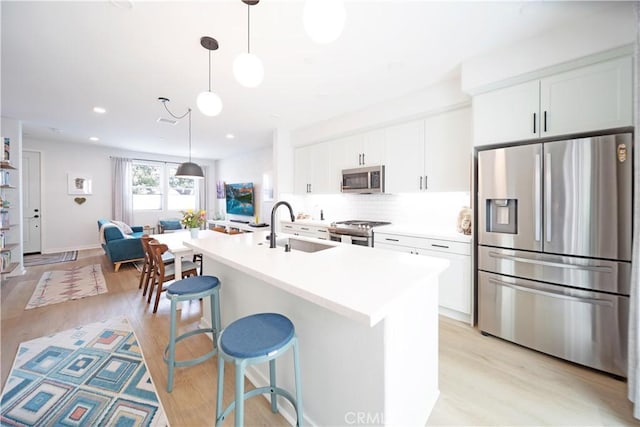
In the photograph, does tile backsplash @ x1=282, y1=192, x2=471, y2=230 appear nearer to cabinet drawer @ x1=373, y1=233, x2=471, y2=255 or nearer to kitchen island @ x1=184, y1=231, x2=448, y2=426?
cabinet drawer @ x1=373, y1=233, x2=471, y2=255

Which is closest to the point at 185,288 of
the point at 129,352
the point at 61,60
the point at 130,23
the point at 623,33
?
the point at 129,352

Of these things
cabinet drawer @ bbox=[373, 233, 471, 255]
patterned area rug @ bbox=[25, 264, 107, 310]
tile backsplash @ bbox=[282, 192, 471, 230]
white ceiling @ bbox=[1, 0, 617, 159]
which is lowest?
patterned area rug @ bbox=[25, 264, 107, 310]

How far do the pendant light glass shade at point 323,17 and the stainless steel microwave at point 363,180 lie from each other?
2556mm

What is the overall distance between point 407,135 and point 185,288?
3075mm

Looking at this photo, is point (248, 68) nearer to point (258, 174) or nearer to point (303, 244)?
point (303, 244)

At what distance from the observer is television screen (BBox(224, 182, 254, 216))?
22.7 feet

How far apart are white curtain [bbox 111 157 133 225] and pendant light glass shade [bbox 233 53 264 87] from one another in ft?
23.4

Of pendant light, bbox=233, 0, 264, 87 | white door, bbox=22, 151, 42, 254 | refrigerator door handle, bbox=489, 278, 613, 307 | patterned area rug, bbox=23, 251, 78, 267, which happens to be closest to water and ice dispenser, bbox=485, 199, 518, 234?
refrigerator door handle, bbox=489, 278, 613, 307

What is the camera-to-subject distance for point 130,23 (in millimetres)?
1947

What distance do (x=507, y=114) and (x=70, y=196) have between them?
904 cm

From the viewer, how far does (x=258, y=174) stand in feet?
22.3

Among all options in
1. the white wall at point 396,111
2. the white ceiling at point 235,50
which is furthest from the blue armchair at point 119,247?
the white wall at point 396,111

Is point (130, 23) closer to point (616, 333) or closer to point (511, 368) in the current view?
point (511, 368)

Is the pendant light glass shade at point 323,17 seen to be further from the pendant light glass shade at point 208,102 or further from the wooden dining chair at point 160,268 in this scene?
Answer: the wooden dining chair at point 160,268
